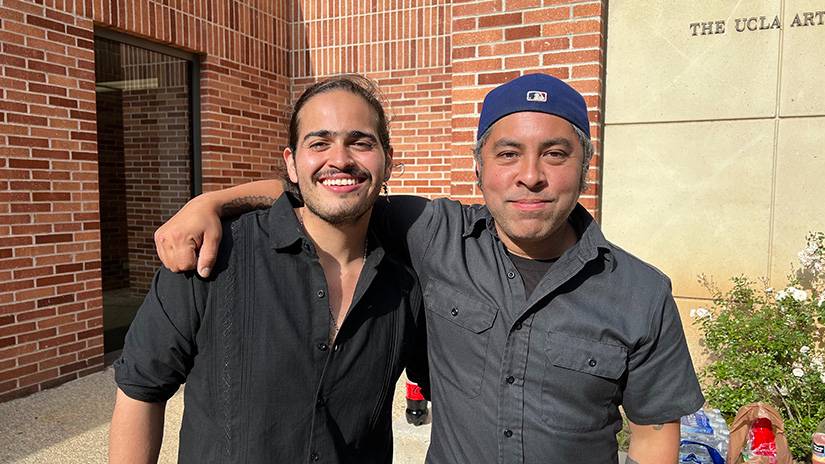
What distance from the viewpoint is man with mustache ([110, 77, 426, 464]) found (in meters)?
1.57

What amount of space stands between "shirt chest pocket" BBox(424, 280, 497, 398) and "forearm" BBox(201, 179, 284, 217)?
65 centimetres

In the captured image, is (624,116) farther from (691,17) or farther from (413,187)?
(413,187)

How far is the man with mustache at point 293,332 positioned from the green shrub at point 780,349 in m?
2.60

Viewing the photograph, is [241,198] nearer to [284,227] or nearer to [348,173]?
[284,227]

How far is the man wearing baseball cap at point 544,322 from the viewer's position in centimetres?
159

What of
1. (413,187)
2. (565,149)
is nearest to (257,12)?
(413,187)

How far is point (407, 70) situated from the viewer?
7.08 metres

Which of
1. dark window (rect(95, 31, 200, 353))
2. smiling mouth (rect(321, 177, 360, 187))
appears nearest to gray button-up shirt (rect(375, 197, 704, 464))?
smiling mouth (rect(321, 177, 360, 187))

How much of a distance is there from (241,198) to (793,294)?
127 inches

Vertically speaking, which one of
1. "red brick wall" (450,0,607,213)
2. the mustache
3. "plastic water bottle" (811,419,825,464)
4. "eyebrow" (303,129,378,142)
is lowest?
"plastic water bottle" (811,419,825,464)

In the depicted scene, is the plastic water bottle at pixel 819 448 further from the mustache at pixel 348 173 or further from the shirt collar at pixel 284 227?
the shirt collar at pixel 284 227

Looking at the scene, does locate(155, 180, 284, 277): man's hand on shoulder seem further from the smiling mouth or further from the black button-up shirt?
the smiling mouth

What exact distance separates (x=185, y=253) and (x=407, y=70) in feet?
19.4

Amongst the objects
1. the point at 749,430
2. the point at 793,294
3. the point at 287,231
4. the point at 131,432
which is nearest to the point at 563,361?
the point at 287,231
